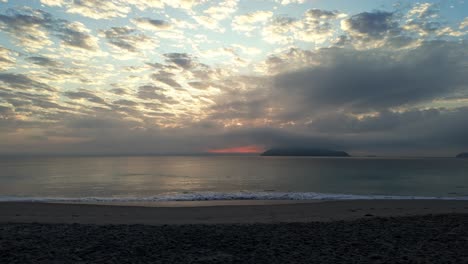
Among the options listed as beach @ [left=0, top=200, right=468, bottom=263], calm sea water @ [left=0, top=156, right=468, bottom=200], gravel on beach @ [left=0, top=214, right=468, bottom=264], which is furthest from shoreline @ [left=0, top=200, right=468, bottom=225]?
calm sea water @ [left=0, top=156, right=468, bottom=200]

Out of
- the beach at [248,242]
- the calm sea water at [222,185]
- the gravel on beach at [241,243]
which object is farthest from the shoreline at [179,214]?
the calm sea water at [222,185]

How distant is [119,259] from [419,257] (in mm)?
A: 8084

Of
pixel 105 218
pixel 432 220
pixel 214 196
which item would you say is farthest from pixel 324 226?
pixel 214 196

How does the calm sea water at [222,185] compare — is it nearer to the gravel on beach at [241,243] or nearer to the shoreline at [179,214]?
the shoreline at [179,214]

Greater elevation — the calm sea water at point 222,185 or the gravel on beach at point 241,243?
the gravel on beach at point 241,243

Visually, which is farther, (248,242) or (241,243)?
(248,242)

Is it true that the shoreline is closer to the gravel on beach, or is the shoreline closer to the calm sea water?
the gravel on beach

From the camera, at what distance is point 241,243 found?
10.0m

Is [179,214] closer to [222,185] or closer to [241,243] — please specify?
[241,243]

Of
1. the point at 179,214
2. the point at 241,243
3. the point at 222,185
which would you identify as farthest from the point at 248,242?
the point at 222,185

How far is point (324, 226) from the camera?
1268 centimetres

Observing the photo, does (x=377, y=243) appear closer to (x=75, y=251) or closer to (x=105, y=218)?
(x=75, y=251)

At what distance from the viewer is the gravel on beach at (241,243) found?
8375mm

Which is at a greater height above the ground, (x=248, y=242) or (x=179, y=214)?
(x=248, y=242)
